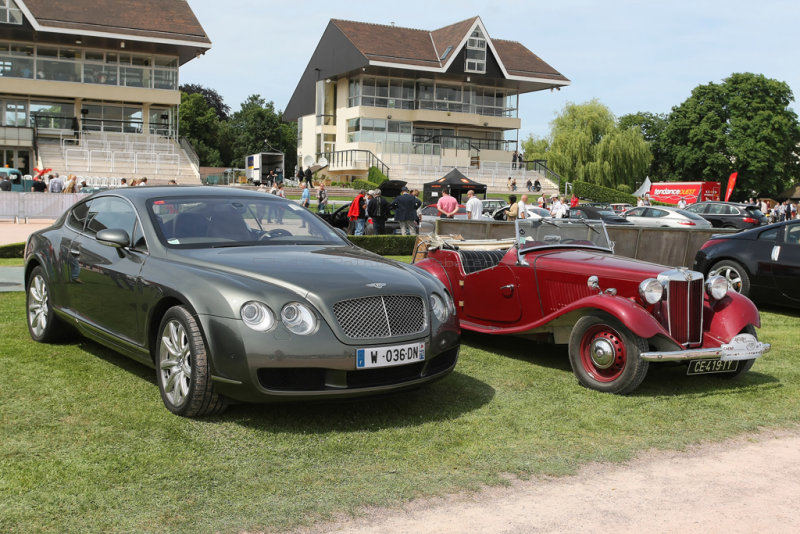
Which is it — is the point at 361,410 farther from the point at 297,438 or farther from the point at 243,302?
the point at 243,302

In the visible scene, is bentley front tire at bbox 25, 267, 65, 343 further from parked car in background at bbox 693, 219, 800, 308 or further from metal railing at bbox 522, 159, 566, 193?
metal railing at bbox 522, 159, 566, 193

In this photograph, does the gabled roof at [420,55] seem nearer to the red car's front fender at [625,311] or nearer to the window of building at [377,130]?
the window of building at [377,130]

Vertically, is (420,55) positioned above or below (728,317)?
above

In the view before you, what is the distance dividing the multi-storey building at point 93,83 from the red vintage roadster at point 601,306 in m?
38.5

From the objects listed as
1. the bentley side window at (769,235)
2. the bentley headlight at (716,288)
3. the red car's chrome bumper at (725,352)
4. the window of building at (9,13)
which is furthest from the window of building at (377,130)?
the red car's chrome bumper at (725,352)

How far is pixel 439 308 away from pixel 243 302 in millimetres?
1508

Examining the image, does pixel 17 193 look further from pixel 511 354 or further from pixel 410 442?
pixel 410 442

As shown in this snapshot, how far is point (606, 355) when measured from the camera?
21.3 feet

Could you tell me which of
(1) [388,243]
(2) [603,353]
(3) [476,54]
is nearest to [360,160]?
(3) [476,54]

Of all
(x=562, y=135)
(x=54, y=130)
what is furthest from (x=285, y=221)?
(x=562, y=135)

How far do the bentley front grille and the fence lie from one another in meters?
26.1

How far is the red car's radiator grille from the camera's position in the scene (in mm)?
6605

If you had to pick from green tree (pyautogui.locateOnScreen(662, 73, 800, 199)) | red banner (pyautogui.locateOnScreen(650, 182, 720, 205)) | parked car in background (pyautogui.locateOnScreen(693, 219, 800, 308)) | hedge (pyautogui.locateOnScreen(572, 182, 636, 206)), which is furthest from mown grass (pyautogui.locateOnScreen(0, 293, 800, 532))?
green tree (pyautogui.locateOnScreen(662, 73, 800, 199))

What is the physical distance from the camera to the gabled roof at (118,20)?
45406mm
